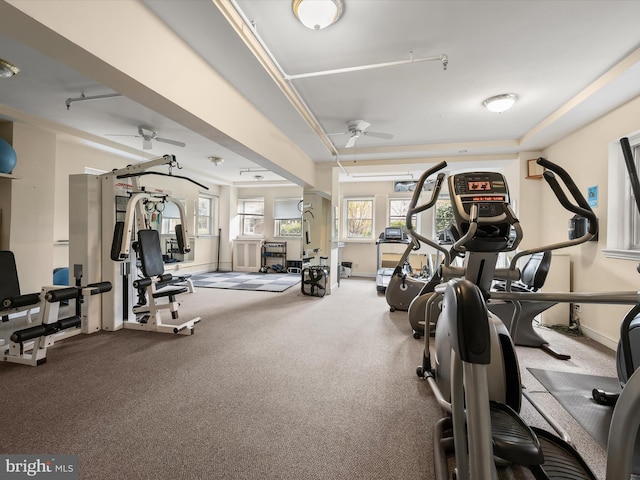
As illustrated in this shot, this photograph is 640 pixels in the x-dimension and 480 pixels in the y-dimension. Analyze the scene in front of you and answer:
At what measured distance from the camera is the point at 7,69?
8.32 feet

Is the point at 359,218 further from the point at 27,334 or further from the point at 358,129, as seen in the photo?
the point at 27,334

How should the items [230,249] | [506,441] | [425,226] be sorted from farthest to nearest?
1. [230,249]
2. [425,226]
3. [506,441]

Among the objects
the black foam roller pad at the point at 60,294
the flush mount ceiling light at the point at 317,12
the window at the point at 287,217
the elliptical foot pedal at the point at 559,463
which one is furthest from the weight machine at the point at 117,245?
the window at the point at 287,217

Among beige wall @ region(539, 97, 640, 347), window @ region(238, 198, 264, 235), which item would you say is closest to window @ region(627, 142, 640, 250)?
beige wall @ region(539, 97, 640, 347)

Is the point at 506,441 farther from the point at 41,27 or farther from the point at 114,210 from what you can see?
the point at 114,210

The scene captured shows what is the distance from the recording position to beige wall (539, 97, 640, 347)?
109 inches

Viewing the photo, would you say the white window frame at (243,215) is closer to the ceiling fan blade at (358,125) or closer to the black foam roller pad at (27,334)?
the ceiling fan blade at (358,125)

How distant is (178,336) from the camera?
299 centimetres

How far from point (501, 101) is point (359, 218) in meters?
5.01

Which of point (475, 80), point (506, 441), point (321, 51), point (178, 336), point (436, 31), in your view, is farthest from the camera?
point (178, 336)

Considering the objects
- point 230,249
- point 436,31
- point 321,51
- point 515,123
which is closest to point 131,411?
point 321,51

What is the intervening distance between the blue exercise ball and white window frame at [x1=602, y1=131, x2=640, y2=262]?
6746 millimetres

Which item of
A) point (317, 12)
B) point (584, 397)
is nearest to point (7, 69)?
point (317, 12)

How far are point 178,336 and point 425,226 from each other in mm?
6222
